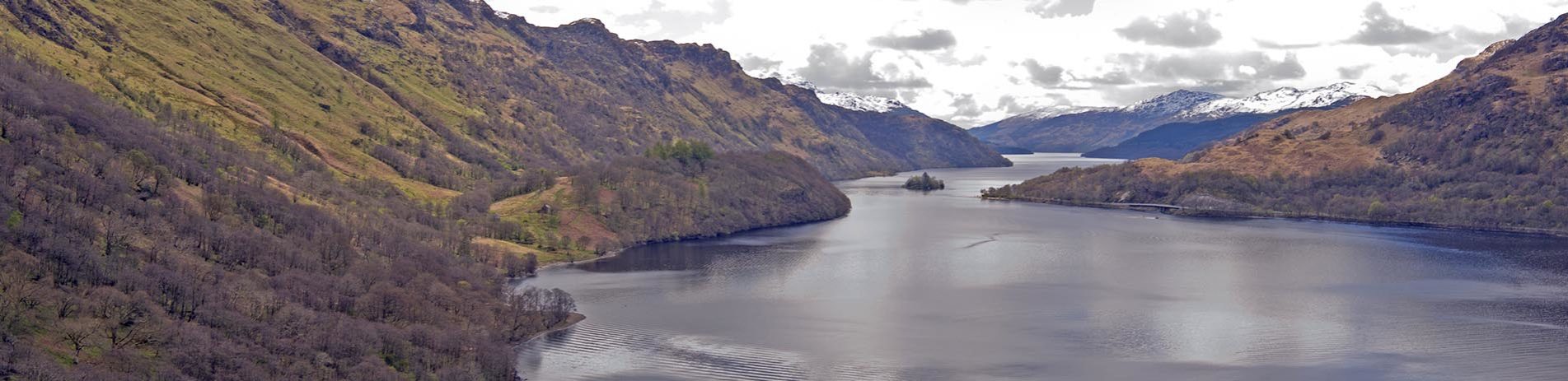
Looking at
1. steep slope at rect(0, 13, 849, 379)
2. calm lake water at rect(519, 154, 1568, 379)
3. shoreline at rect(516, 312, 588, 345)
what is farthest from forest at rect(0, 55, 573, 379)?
calm lake water at rect(519, 154, 1568, 379)

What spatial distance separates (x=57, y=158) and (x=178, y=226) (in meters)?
14.0

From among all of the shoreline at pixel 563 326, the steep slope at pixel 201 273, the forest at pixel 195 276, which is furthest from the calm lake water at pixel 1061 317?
the forest at pixel 195 276

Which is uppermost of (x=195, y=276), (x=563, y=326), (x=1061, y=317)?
(x=195, y=276)

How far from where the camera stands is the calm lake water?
96.6 metres

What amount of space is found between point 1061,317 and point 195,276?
8365 centimetres

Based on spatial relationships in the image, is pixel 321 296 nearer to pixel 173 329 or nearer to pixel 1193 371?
pixel 173 329

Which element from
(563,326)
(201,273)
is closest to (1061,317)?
(563,326)

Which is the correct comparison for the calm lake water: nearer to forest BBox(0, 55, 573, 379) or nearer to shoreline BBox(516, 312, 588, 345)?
shoreline BBox(516, 312, 588, 345)

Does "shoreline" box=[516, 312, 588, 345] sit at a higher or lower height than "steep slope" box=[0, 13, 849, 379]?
lower

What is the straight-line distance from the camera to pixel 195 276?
94938 mm

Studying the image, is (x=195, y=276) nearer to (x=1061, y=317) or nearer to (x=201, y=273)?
(x=201, y=273)

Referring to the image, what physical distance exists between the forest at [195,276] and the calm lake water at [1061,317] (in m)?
10.9

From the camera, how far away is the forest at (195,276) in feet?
257

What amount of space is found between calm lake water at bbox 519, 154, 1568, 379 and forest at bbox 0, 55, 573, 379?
35.8 feet
